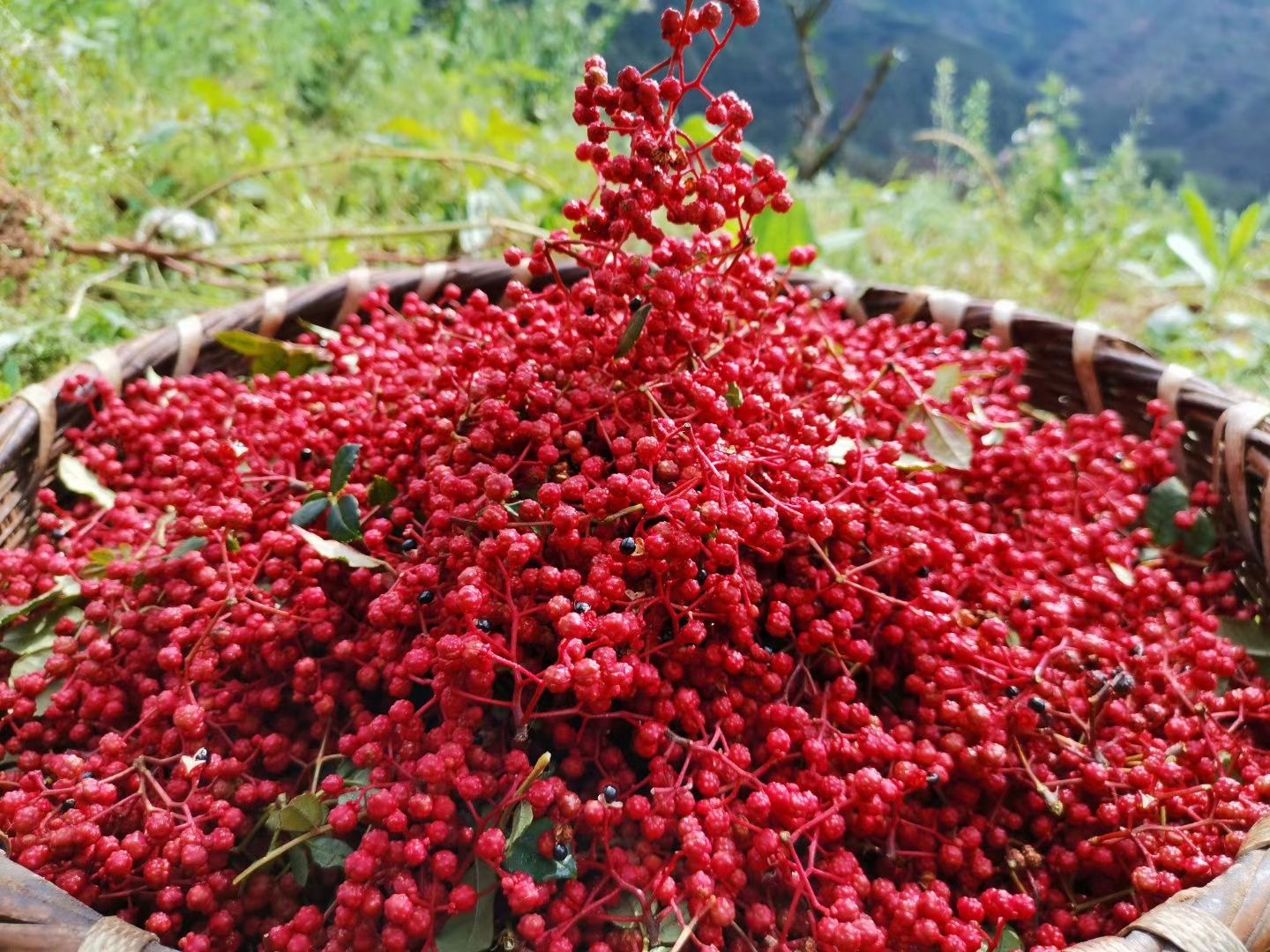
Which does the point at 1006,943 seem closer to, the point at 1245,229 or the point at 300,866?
the point at 300,866

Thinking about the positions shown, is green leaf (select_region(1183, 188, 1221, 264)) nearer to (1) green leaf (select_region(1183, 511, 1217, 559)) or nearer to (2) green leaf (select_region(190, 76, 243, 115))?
(1) green leaf (select_region(1183, 511, 1217, 559))

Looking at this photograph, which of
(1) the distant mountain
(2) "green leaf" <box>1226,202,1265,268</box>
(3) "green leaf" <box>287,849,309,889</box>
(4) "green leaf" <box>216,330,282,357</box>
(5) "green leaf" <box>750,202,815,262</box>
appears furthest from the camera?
(1) the distant mountain

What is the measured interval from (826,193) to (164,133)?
6.20ft

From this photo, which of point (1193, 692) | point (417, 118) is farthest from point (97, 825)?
point (417, 118)

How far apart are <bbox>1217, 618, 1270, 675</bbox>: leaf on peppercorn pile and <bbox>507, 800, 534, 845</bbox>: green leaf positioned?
0.72 metres

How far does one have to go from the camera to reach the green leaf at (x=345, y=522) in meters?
0.75

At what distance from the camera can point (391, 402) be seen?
2.92 feet

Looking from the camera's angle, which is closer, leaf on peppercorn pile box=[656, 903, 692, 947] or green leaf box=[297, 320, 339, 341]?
leaf on peppercorn pile box=[656, 903, 692, 947]

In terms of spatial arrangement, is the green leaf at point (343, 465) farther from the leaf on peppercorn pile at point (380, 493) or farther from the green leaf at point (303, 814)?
the green leaf at point (303, 814)

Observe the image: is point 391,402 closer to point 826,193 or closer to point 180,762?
point 180,762

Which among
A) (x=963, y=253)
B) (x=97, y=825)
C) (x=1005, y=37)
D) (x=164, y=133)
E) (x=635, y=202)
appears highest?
(x=1005, y=37)

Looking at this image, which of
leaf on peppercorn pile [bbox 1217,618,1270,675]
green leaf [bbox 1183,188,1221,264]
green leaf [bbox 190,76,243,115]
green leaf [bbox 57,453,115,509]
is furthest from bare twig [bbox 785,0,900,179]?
green leaf [bbox 57,453,115,509]

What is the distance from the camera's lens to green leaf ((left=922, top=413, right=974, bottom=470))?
2.86 ft

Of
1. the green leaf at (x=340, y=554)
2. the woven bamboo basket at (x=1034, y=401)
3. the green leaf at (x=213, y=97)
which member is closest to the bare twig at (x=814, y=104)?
the green leaf at (x=213, y=97)
